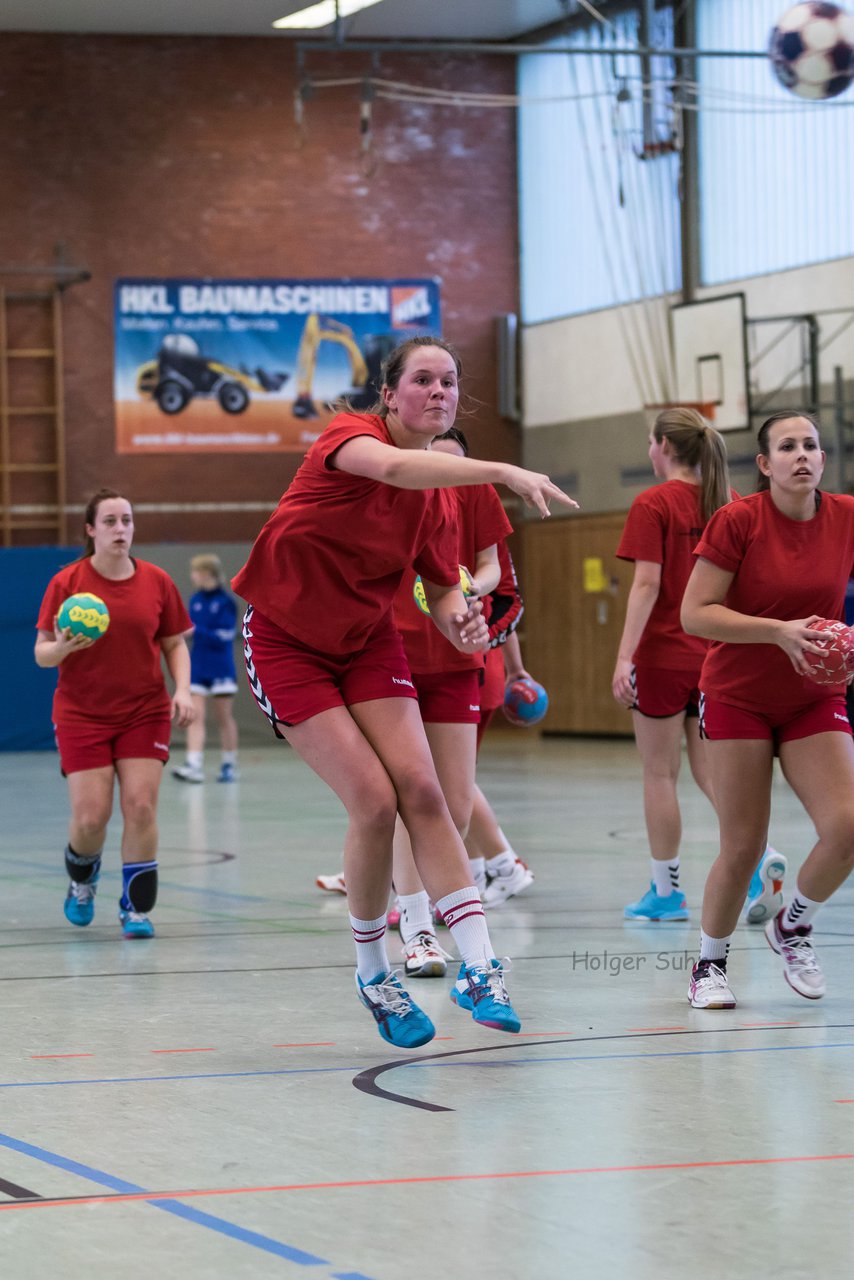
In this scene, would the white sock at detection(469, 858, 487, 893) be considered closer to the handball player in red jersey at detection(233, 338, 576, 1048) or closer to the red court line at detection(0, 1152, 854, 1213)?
the handball player in red jersey at detection(233, 338, 576, 1048)

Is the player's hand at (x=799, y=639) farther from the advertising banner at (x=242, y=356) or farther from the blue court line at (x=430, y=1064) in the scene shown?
the advertising banner at (x=242, y=356)

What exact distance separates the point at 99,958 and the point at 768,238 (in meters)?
15.4

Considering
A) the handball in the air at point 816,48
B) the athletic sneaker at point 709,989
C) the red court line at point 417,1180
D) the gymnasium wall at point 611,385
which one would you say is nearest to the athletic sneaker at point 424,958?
the athletic sneaker at point 709,989

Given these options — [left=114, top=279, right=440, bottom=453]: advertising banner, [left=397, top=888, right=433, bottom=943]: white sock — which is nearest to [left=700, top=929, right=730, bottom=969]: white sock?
[left=397, top=888, right=433, bottom=943]: white sock

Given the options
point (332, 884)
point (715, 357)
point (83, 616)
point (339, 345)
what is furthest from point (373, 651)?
point (339, 345)

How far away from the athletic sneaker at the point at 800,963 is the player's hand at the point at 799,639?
3.16ft

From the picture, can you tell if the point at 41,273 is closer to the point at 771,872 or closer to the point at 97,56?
the point at 97,56

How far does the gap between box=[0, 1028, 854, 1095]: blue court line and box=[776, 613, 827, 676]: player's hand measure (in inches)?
39.2

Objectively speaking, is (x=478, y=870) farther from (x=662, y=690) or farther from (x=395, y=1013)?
(x=395, y=1013)

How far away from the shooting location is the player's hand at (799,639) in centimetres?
477

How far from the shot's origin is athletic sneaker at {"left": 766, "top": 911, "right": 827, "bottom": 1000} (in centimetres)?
535

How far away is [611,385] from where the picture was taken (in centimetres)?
2216

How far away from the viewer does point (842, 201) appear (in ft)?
61.9

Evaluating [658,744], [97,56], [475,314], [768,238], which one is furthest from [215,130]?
[658,744]
